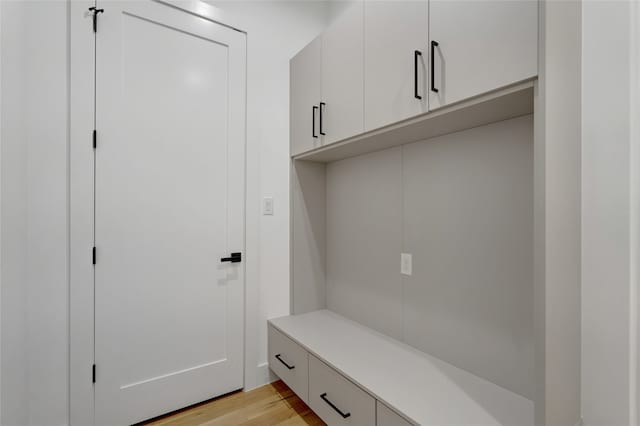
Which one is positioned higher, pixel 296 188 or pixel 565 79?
pixel 565 79

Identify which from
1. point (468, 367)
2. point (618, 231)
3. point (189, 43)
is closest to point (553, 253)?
point (618, 231)

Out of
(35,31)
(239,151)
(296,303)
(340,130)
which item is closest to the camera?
(35,31)

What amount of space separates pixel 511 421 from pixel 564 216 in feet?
2.51

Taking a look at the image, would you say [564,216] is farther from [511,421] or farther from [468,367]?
[468,367]

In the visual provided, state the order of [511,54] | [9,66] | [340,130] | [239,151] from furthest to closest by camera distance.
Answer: [239,151] < [340,130] < [9,66] < [511,54]

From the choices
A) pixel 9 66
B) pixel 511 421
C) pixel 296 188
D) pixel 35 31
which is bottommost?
pixel 511 421

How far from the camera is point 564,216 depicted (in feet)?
2.66

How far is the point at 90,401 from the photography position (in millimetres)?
1543

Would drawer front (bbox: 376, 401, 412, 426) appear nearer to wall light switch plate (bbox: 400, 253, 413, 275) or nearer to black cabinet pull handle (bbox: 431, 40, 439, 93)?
wall light switch plate (bbox: 400, 253, 413, 275)

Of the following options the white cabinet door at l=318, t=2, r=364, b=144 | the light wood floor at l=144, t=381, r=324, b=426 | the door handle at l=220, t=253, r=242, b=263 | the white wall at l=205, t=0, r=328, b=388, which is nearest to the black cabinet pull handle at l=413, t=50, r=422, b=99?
the white cabinet door at l=318, t=2, r=364, b=144

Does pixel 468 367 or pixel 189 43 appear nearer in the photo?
pixel 468 367

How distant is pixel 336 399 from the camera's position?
1.45 meters

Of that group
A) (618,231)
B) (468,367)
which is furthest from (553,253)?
(468,367)

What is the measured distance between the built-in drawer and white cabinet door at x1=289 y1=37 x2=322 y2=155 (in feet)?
4.01
